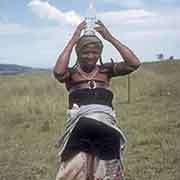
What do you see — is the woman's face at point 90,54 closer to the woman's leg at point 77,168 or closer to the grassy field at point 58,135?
the woman's leg at point 77,168

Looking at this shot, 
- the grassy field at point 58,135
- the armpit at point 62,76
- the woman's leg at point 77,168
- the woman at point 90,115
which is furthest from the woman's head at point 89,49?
the grassy field at point 58,135

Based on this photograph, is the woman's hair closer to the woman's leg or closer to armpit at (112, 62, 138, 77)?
armpit at (112, 62, 138, 77)

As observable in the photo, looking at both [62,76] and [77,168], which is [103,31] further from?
[77,168]

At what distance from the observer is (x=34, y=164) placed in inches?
255

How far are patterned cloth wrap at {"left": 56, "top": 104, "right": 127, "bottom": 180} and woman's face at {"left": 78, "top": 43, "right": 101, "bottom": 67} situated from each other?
0.94ft

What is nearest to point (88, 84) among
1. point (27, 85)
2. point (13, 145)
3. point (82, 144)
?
point (82, 144)

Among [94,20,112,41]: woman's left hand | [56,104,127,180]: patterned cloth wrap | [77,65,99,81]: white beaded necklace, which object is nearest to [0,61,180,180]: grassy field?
[56,104,127,180]: patterned cloth wrap

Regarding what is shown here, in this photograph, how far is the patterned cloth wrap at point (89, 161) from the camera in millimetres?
2920

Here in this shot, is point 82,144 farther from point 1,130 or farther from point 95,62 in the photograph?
point 1,130

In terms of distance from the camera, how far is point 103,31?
301 centimetres

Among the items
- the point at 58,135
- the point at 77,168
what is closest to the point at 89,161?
the point at 77,168

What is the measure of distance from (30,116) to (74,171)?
29.0 feet

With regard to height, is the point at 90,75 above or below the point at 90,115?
above

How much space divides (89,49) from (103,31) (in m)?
0.14
